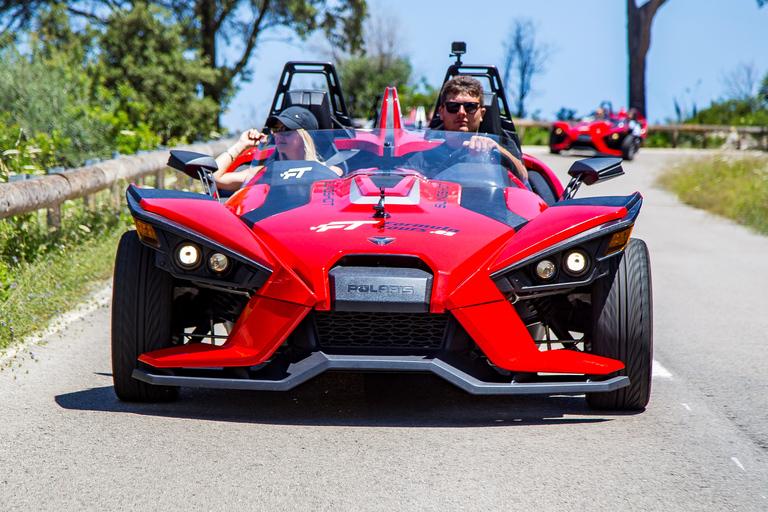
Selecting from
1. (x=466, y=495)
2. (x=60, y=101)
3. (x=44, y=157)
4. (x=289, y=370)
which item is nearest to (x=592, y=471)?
(x=466, y=495)

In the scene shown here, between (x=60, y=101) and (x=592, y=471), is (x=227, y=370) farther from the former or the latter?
(x=60, y=101)

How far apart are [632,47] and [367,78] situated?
13.9 m

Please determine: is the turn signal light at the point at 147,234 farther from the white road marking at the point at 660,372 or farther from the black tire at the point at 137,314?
the white road marking at the point at 660,372

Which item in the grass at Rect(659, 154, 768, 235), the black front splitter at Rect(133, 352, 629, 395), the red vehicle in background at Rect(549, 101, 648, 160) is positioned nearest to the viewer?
the black front splitter at Rect(133, 352, 629, 395)

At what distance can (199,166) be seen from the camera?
5188 mm

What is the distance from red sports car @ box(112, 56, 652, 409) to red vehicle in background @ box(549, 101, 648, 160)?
20.8 metres

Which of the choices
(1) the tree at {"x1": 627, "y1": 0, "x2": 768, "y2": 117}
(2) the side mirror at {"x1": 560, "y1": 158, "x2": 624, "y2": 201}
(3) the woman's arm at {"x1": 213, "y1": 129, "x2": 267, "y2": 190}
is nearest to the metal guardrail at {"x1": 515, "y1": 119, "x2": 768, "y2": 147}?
(1) the tree at {"x1": 627, "y1": 0, "x2": 768, "y2": 117}

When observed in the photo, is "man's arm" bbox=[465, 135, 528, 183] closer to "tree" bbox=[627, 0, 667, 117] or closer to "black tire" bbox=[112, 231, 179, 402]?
"black tire" bbox=[112, 231, 179, 402]

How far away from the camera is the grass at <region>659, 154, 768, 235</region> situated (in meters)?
14.4

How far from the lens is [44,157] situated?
1168 cm

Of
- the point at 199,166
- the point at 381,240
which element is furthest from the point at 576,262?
the point at 199,166

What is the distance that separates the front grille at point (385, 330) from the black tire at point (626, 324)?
0.75 m

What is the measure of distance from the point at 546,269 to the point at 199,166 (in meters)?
2.18

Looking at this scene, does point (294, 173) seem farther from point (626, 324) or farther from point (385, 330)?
point (626, 324)
